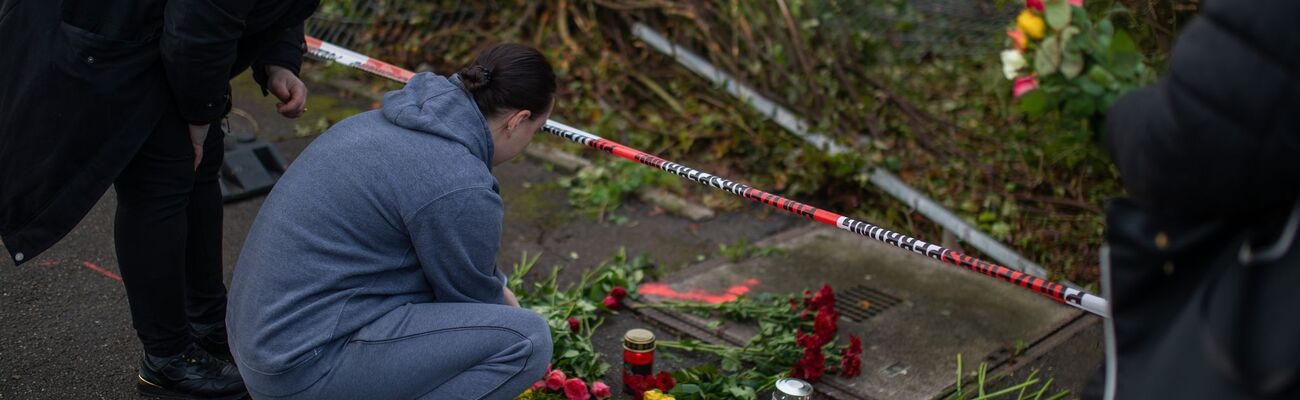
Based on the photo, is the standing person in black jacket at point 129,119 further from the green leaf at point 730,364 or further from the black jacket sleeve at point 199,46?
the green leaf at point 730,364

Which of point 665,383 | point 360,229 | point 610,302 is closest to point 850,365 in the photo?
point 665,383

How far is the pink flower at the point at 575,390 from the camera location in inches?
129

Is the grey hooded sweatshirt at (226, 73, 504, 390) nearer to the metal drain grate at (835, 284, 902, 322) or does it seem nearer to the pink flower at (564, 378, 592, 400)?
the pink flower at (564, 378, 592, 400)

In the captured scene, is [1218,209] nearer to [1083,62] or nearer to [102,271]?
[1083,62]

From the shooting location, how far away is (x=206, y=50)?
9.19 ft

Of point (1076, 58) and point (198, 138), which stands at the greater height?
point (1076, 58)

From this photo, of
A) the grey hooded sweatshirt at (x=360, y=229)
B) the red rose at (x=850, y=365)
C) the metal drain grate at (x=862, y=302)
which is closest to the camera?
the grey hooded sweatshirt at (x=360, y=229)

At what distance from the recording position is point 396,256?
8.52ft

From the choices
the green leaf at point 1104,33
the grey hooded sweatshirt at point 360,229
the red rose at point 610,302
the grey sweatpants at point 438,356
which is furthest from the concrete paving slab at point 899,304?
the grey hooded sweatshirt at point 360,229

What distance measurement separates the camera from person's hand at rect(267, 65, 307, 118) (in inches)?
132

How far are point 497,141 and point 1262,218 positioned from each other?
1646mm

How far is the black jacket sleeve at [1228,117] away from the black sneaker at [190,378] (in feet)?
8.15

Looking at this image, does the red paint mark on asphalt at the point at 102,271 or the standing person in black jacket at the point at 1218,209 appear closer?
the standing person in black jacket at the point at 1218,209

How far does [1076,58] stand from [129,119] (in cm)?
261
